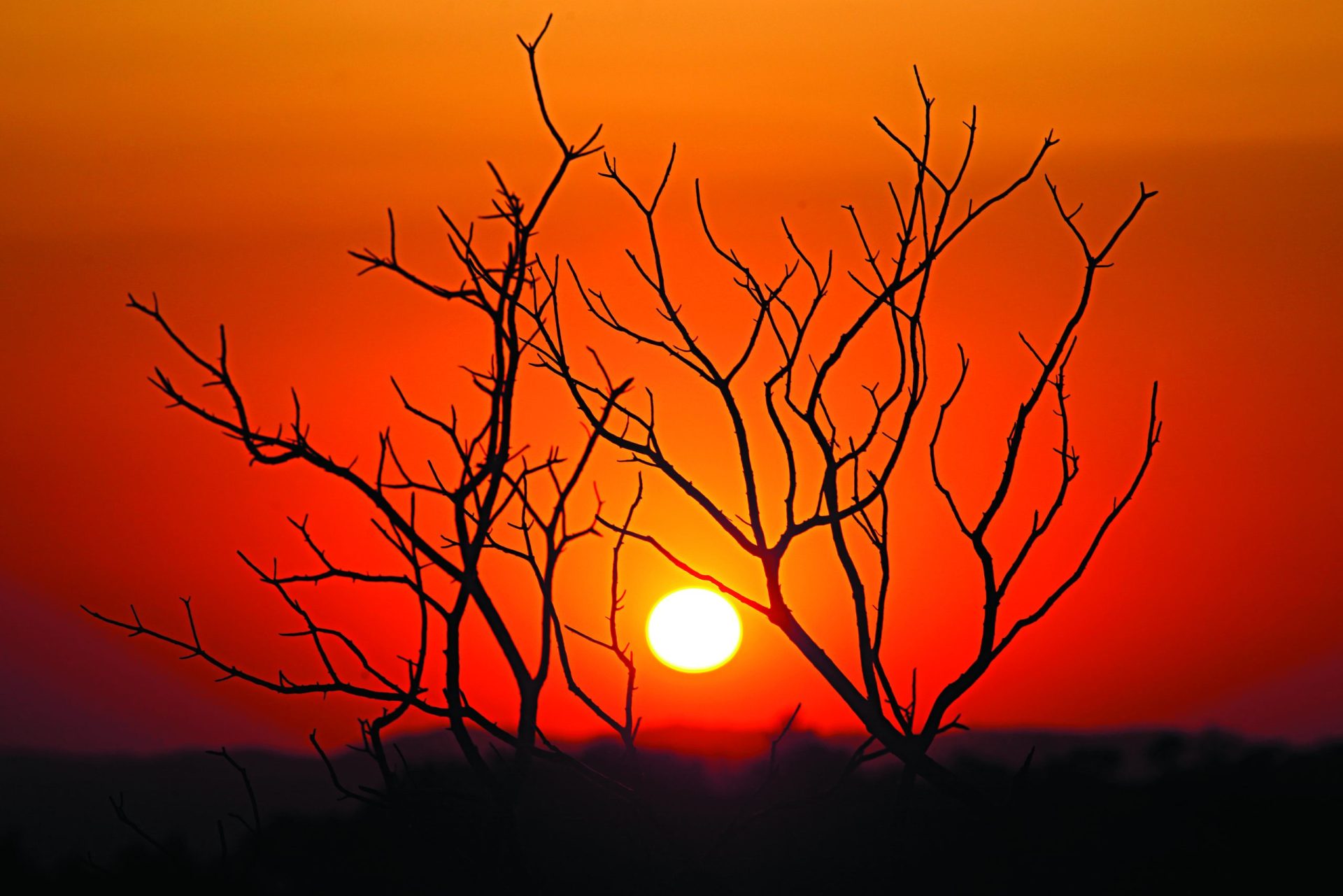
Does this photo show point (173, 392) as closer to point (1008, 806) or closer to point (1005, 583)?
point (1005, 583)

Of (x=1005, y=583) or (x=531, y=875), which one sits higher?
(x=1005, y=583)

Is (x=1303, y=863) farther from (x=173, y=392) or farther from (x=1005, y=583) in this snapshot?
(x=173, y=392)

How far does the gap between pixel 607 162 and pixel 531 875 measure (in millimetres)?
1973

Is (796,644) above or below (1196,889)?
above

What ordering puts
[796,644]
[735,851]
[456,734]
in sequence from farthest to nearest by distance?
[735,851] → [796,644] → [456,734]

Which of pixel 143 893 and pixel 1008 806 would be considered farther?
pixel 143 893

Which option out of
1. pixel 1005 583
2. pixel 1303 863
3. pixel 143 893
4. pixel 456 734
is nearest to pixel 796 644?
pixel 1005 583

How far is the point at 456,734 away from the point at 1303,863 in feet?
12.3

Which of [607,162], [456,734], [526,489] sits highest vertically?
[607,162]

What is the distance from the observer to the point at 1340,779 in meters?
7.95

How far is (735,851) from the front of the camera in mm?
3680

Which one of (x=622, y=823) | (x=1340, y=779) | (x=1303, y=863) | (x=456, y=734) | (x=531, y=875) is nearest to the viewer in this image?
(x=456, y=734)

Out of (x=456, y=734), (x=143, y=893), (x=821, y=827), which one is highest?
(x=456, y=734)

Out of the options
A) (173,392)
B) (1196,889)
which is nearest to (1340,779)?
(1196,889)
